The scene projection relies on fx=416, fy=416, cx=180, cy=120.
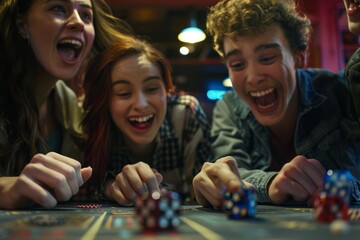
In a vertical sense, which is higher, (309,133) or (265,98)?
(265,98)

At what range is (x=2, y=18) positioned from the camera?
4.89 ft

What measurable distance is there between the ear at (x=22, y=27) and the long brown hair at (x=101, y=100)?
270mm

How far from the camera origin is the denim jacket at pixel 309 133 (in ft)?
4.49

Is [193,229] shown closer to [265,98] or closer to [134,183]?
[134,183]

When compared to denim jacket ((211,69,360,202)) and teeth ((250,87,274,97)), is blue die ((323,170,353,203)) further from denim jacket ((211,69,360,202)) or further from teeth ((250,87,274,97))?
teeth ((250,87,274,97))

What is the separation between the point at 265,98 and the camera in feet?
4.99

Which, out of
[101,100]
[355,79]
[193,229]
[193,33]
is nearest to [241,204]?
[193,229]

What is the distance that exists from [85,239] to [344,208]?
416 mm

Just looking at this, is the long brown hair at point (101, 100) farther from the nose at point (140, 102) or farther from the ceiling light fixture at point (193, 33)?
the ceiling light fixture at point (193, 33)

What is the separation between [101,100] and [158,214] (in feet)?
3.23

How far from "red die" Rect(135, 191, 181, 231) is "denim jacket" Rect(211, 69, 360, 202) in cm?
59

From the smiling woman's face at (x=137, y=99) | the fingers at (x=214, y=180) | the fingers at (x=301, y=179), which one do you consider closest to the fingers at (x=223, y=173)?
the fingers at (x=214, y=180)

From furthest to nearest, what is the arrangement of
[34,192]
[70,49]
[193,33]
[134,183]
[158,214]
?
[193,33]
[70,49]
[134,183]
[34,192]
[158,214]

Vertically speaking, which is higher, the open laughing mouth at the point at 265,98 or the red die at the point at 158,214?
the open laughing mouth at the point at 265,98
